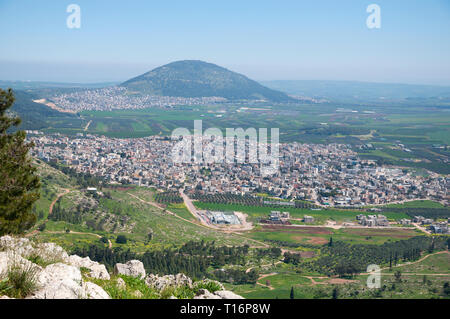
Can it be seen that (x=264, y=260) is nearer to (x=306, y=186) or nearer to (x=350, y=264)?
(x=350, y=264)

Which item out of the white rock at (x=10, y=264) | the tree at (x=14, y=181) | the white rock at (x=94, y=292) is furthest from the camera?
the tree at (x=14, y=181)

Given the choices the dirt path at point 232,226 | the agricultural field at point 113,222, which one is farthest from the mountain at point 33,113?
the dirt path at point 232,226

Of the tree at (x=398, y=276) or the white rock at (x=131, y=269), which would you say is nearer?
the white rock at (x=131, y=269)

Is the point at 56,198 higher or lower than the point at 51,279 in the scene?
lower

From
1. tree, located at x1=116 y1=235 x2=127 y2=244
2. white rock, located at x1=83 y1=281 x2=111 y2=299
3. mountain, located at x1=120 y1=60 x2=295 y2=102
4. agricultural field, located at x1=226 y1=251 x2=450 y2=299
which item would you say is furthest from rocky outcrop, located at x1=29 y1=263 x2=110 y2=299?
mountain, located at x1=120 y1=60 x2=295 y2=102

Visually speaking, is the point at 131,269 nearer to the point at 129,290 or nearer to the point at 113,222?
the point at 129,290

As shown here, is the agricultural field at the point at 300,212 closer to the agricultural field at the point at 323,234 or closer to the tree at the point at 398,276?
the agricultural field at the point at 323,234

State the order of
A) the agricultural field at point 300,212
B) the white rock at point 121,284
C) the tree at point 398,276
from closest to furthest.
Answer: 1. the white rock at point 121,284
2. the tree at point 398,276
3. the agricultural field at point 300,212

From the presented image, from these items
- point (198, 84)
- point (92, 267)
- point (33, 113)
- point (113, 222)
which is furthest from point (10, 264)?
point (198, 84)
